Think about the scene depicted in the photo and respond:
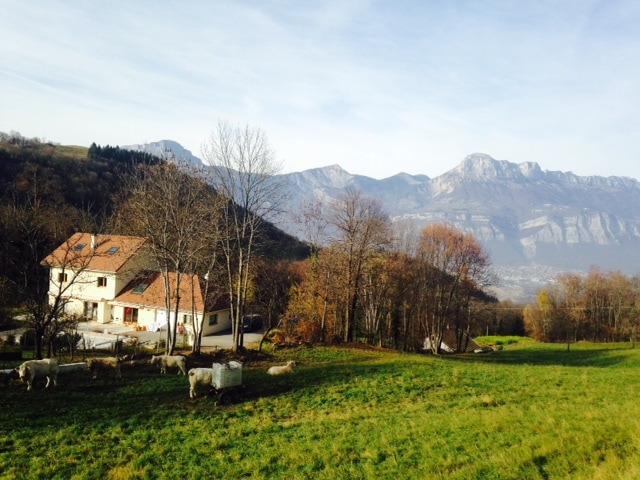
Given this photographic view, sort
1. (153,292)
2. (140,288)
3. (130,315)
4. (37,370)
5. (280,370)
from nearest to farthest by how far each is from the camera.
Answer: (37,370), (280,370), (153,292), (130,315), (140,288)

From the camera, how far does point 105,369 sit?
17.7 meters

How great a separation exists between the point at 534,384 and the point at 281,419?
11.9 m

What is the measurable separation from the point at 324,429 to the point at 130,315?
38025mm

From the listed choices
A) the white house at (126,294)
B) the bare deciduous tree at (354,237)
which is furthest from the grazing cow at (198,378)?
the white house at (126,294)

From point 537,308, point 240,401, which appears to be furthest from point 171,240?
point 537,308

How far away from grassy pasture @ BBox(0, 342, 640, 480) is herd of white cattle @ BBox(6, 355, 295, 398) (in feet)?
1.44

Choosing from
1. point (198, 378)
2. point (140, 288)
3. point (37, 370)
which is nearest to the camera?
point (37, 370)

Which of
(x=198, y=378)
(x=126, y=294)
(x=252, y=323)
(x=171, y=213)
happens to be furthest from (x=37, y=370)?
(x=252, y=323)

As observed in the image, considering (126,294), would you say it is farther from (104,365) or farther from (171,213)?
(104,365)

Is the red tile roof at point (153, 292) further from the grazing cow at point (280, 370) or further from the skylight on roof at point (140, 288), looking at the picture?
the grazing cow at point (280, 370)

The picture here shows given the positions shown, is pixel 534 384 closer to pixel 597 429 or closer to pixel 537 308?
pixel 597 429

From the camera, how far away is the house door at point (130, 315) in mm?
43531

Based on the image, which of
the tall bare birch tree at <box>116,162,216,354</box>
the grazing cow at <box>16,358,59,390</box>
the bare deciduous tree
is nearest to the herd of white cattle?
the grazing cow at <box>16,358,59,390</box>

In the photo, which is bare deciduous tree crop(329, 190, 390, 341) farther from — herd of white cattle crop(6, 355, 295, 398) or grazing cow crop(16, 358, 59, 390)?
grazing cow crop(16, 358, 59, 390)
